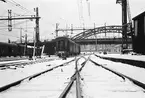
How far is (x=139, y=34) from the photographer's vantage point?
33500mm

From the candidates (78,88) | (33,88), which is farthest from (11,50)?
(78,88)

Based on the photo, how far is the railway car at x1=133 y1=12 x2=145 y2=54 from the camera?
31788 millimetres

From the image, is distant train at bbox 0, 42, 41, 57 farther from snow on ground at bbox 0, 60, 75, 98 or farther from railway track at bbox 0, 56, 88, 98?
snow on ground at bbox 0, 60, 75, 98

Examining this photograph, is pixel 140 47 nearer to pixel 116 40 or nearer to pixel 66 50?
pixel 66 50

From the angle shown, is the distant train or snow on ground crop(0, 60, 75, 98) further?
the distant train

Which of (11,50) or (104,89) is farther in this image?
(11,50)

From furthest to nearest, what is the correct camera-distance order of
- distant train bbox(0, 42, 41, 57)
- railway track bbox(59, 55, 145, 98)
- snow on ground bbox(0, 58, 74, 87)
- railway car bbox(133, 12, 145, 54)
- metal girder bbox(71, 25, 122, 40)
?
metal girder bbox(71, 25, 122, 40)
distant train bbox(0, 42, 41, 57)
railway car bbox(133, 12, 145, 54)
snow on ground bbox(0, 58, 74, 87)
railway track bbox(59, 55, 145, 98)

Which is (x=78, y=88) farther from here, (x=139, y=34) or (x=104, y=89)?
(x=139, y=34)

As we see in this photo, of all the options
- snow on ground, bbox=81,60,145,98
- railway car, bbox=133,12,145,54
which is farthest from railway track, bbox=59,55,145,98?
railway car, bbox=133,12,145,54

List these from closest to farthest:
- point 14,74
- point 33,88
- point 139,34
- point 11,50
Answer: point 33,88, point 14,74, point 139,34, point 11,50

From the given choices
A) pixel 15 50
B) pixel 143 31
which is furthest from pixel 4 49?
pixel 143 31

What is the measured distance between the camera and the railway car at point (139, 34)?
31.8m

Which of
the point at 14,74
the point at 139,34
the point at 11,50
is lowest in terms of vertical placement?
the point at 14,74

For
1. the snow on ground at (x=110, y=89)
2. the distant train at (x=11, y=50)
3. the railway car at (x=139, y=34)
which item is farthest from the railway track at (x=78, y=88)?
the distant train at (x=11, y=50)
